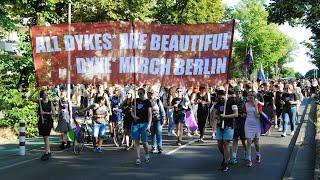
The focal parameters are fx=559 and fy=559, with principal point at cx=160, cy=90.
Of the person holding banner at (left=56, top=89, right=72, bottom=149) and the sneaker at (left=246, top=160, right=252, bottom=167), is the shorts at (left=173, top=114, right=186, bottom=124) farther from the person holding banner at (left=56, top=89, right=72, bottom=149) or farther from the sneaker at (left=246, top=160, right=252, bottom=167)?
the sneaker at (left=246, top=160, right=252, bottom=167)

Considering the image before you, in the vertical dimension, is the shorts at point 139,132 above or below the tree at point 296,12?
below

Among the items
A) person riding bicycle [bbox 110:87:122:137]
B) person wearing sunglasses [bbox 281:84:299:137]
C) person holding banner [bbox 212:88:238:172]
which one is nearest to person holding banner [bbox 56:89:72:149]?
person riding bicycle [bbox 110:87:122:137]

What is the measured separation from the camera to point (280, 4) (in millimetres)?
14375

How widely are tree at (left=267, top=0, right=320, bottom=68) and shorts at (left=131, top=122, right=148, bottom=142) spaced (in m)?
4.81

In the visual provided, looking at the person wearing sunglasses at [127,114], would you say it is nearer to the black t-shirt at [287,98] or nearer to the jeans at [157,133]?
the jeans at [157,133]

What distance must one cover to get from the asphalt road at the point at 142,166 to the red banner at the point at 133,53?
191cm

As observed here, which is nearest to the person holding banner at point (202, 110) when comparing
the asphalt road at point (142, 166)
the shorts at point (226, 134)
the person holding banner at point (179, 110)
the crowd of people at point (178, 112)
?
the crowd of people at point (178, 112)

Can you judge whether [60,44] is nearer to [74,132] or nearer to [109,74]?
[109,74]

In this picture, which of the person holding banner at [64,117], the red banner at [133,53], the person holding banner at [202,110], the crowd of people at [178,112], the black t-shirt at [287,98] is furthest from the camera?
the black t-shirt at [287,98]

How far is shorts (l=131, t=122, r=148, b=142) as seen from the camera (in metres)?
12.6

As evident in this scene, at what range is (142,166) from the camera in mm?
12375

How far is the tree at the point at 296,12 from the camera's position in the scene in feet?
45.5

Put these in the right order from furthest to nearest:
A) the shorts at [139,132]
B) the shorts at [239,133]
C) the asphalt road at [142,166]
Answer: the shorts at [139,132]
the shorts at [239,133]
the asphalt road at [142,166]

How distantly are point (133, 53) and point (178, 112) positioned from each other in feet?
16.5
